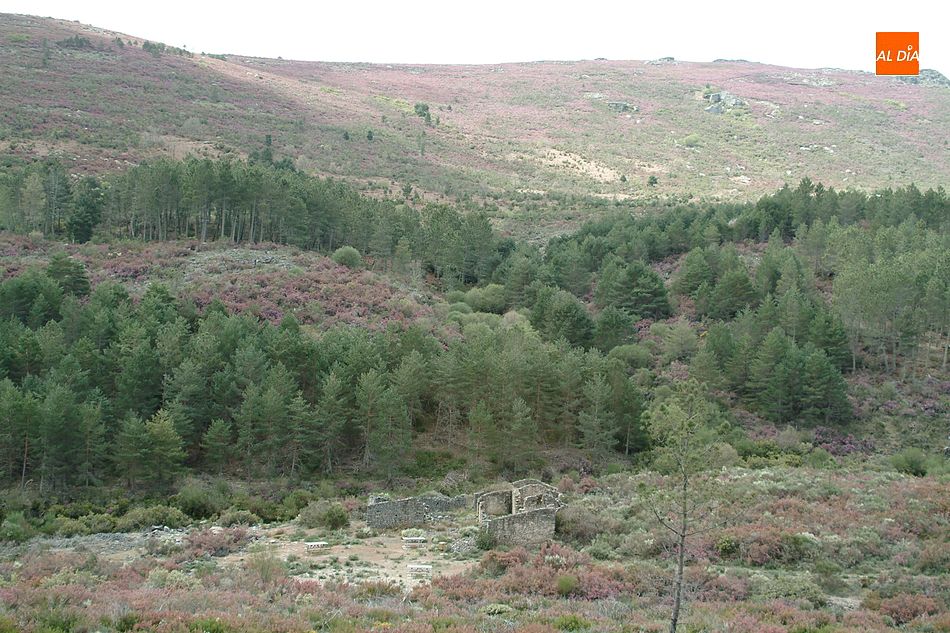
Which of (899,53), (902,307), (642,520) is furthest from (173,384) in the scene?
(902,307)

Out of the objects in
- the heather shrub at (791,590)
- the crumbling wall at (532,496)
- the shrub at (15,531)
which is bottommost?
the shrub at (15,531)

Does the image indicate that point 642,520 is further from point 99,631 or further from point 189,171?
point 189,171

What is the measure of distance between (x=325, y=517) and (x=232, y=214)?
43703 mm

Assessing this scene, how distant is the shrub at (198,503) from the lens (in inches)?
1214

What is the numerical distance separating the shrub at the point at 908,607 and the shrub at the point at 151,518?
23.7 meters

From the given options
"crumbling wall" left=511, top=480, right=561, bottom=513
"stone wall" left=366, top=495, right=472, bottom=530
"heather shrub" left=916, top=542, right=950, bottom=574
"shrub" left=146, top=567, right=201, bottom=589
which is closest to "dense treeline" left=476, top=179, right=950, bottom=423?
"crumbling wall" left=511, top=480, right=561, bottom=513

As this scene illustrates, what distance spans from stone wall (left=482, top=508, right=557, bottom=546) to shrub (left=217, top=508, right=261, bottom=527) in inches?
396

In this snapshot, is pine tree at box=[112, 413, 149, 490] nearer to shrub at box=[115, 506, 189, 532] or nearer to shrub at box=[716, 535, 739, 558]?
shrub at box=[115, 506, 189, 532]

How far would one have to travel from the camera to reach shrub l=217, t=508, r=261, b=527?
96.7 feet

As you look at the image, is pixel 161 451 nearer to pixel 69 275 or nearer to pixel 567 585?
pixel 567 585

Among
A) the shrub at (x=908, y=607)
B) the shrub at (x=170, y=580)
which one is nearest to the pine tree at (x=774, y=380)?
the shrub at (x=908, y=607)

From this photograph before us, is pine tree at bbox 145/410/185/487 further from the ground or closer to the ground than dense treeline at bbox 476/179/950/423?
closer to the ground

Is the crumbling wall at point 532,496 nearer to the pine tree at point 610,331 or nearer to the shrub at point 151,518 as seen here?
the shrub at point 151,518

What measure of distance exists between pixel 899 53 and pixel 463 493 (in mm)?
30324
